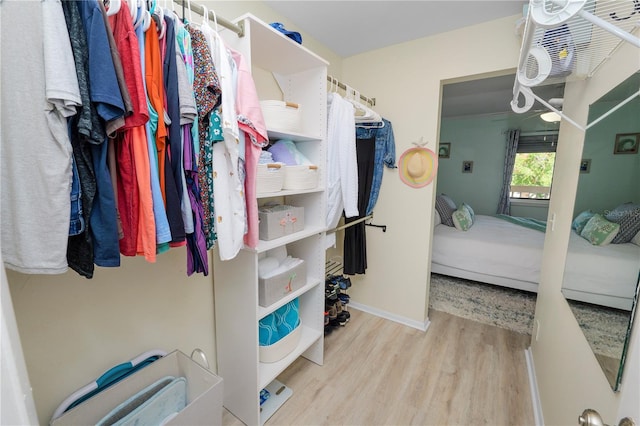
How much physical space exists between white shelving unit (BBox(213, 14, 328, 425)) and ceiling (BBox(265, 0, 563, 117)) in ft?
→ 1.45

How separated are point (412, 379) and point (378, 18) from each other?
7.89 ft

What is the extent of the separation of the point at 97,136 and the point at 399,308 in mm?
2448

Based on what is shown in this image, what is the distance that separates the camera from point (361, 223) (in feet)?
8.00

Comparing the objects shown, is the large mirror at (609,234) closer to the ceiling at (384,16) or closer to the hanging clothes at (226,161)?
the ceiling at (384,16)

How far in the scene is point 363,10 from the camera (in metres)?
1.75

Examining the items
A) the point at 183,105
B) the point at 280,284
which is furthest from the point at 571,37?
the point at 280,284

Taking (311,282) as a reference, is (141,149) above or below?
above

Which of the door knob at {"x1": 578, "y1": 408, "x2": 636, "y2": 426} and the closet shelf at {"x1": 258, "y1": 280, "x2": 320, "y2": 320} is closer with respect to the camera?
the door knob at {"x1": 578, "y1": 408, "x2": 636, "y2": 426}

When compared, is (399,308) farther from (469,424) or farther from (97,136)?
(97,136)

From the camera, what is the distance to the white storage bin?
1.57 metres

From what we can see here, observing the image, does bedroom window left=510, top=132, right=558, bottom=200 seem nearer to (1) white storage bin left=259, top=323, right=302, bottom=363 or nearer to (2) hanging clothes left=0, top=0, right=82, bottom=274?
(1) white storage bin left=259, top=323, right=302, bottom=363

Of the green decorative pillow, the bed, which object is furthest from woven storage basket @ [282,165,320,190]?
the green decorative pillow

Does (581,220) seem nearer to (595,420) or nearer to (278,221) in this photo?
(595,420)

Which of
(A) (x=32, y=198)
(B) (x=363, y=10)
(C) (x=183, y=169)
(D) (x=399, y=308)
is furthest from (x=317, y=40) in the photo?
(D) (x=399, y=308)
